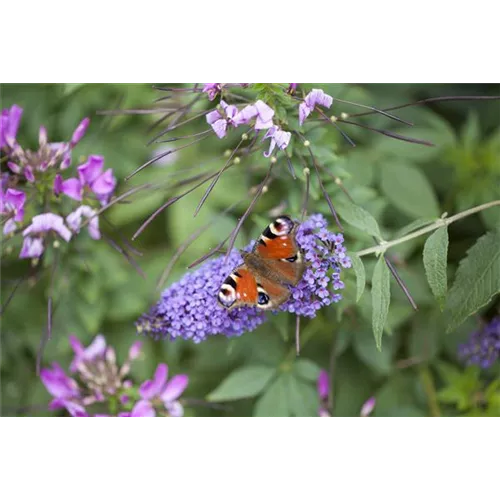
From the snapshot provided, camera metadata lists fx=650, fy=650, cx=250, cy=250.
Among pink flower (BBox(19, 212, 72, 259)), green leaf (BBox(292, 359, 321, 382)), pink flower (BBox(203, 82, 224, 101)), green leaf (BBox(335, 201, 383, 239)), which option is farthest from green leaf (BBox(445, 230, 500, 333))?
pink flower (BBox(19, 212, 72, 259))

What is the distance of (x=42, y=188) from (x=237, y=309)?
526mm

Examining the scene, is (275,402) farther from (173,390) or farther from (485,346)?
(485,346)

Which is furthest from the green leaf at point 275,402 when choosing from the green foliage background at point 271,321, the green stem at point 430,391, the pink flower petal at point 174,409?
the green stem at point 430,391

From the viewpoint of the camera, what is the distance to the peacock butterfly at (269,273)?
1.12 meters

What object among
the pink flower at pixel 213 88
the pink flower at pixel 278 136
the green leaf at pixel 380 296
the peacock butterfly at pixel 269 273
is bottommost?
the green leaf at pixel 380 296

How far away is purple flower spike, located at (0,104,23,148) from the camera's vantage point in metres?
1.40

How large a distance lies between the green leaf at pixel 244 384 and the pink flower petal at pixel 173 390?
8cm

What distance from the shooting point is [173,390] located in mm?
1606

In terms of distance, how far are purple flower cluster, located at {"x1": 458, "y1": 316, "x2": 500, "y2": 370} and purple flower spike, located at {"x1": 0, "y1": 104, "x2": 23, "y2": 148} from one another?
1154mm

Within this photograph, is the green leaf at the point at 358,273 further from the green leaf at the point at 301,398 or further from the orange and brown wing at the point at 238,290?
the green leaf at the point at 301,398
